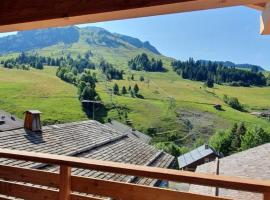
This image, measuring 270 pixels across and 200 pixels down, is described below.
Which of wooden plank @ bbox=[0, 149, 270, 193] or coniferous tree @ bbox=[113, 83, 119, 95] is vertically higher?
wooden plank @ bbox=[0, 149, 270, 193]

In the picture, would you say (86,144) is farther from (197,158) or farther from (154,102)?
(154,102)

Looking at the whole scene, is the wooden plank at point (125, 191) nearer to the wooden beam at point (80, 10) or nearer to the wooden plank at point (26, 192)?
the wooden plank at point (26, 192)

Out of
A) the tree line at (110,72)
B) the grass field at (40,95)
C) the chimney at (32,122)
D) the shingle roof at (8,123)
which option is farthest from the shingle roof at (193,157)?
the tree line at (110,72)

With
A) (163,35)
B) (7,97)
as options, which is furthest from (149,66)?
(163,35)

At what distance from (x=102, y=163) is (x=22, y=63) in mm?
45120

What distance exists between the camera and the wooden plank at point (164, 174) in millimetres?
1385

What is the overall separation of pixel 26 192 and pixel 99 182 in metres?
0.56

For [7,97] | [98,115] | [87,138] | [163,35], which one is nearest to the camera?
[87,138]

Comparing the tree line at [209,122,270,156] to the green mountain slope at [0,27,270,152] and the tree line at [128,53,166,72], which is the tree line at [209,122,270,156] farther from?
the tree line at [128,53,166,72]

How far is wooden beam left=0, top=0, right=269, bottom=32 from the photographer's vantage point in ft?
4.57

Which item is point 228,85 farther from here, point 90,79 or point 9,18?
point 9,18

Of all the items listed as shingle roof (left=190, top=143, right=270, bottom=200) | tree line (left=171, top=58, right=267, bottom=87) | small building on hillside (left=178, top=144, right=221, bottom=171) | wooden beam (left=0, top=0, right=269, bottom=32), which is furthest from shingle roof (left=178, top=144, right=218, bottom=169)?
tree line (left=171, top=58, right=267, bottom=87)

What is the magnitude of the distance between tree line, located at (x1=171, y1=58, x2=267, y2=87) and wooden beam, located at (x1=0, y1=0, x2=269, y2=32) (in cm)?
2986

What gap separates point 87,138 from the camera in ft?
33.7
